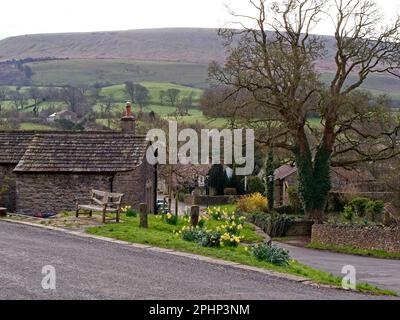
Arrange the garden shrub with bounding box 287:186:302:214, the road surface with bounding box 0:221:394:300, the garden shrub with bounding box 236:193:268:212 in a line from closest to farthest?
1. the road surface with bounding box 0:221:394:300
2. the garden shrub with bounding box 236:193:268:212
3. the garden shrub with bounding box 287:186:302:214

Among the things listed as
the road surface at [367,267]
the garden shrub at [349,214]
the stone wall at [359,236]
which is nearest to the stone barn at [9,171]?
the road surface at [367,267]

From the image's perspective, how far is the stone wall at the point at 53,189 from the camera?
24.1m

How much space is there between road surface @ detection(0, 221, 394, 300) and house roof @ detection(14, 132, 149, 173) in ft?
32.4

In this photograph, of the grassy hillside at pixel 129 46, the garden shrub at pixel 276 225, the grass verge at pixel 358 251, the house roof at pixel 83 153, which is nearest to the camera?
the house roof at pixel 83 153

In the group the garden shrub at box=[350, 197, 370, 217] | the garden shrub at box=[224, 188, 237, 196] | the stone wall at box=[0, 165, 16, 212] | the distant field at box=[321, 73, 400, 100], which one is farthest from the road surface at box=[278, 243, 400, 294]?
the distant field at box=[321, 73, 400, 100]

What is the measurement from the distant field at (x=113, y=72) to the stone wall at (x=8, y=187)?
116804 mm

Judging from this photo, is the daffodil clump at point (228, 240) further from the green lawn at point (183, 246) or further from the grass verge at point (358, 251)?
the grass verge at point (358, 251)

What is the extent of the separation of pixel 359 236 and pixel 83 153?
49.8 feet

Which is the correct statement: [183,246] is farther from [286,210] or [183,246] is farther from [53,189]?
[286,210]

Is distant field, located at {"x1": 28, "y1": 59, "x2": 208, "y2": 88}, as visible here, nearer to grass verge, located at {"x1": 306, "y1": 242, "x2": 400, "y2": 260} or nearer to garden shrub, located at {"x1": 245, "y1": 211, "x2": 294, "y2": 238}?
garden shrub, located at {"x1": 245, "y1": 211, "x2": 294, "y2": 238}

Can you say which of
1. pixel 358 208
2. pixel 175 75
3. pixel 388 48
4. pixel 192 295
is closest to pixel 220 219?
pixel 192 295

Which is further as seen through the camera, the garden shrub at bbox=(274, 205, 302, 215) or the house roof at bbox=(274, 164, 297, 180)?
the house roof at bbox=(274, 164, 297, 180)

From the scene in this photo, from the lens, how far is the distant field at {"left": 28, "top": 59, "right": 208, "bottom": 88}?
485 feet
